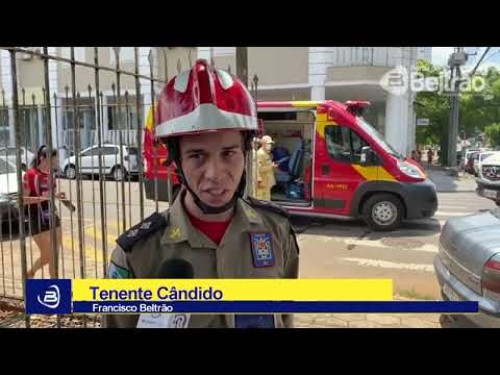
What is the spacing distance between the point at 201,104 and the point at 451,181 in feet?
57.1

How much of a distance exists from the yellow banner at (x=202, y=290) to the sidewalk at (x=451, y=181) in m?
13.3

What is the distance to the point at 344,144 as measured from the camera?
784 cm

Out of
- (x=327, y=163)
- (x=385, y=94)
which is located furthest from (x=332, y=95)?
(x=327, y=163)

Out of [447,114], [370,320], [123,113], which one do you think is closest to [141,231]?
[370,320]

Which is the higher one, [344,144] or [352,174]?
[344,144]

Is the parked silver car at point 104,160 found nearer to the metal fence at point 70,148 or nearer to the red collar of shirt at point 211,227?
the metal fence at point 70,148

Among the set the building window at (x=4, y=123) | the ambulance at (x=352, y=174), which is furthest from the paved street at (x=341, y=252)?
the building window at (x=4, y=123)

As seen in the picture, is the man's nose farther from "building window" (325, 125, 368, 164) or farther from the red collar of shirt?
"building window" (325, 125, 368, 164)

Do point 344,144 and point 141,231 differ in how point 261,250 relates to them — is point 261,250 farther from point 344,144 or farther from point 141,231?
point 344,144

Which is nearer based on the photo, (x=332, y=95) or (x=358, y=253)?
(x=358, y=253)
